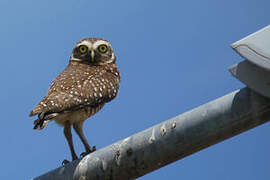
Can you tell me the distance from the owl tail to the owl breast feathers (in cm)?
5

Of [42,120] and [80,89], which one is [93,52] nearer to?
[80,89]

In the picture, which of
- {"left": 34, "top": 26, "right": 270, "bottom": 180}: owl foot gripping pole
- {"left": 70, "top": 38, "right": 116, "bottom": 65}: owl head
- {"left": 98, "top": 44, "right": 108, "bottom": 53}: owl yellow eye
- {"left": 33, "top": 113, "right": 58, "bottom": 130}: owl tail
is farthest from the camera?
{"left": 98, "top": 44, "right": 108, "bottom": 53}: owl yellow eye

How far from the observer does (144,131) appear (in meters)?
2.76

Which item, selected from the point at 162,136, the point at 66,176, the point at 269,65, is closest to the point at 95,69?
the point at 66,176

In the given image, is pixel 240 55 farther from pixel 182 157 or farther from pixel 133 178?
pixel 133 178

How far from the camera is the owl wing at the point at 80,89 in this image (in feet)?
15.3

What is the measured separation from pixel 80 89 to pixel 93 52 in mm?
1487

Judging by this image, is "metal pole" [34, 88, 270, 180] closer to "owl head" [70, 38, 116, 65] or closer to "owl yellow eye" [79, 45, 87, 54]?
"owl head" [70, 38, 116, 65]

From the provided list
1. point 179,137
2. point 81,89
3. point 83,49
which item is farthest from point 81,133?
point 179,137

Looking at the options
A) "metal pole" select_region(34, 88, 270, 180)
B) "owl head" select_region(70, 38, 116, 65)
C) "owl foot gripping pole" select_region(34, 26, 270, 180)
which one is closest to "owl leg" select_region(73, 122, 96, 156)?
"owl head" select_region(70, 38, 116, 65)

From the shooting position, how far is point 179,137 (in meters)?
2.54

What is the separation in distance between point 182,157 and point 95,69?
12.0 feet

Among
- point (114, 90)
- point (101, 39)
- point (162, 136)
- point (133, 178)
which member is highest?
point (101, 39)

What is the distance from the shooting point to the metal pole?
2.43m
